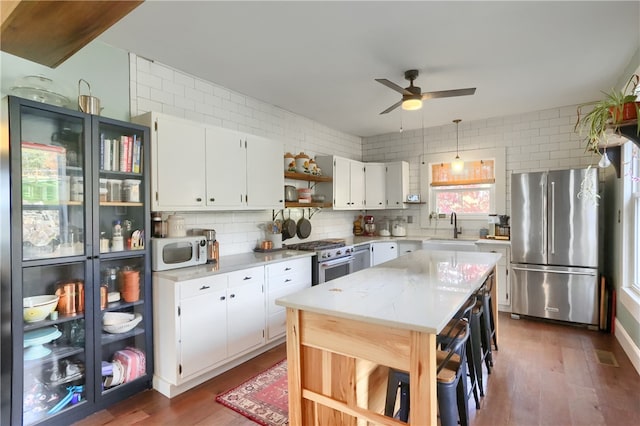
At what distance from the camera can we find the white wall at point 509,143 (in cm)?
432

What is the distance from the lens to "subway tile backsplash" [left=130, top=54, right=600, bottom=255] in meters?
3.03

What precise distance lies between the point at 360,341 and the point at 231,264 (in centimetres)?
168

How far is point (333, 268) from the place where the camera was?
3.96m

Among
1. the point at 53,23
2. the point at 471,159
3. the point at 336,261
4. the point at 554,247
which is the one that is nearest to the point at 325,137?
the point at 336,261

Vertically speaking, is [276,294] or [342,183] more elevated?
[342,183]

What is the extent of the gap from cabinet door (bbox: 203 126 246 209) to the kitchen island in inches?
61.4

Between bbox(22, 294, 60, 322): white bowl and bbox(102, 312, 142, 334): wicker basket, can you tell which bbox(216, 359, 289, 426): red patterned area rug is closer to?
bbox(102, 312, 142, 334): wicker basket

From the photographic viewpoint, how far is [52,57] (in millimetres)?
690

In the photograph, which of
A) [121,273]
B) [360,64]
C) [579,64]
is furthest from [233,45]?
[579,64]

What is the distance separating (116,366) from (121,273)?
0.66 metres

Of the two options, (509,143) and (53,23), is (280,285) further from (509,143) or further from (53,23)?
(509,143)

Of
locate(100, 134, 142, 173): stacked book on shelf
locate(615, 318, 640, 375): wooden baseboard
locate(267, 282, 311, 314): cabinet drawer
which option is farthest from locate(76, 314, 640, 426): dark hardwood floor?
locate(100, 134, 142, 173): stacked book on shelf

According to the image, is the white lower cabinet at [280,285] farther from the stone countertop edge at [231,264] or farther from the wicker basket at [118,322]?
the wicker basket at [118,322]

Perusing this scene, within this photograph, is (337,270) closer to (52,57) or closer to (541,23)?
(541,23)
